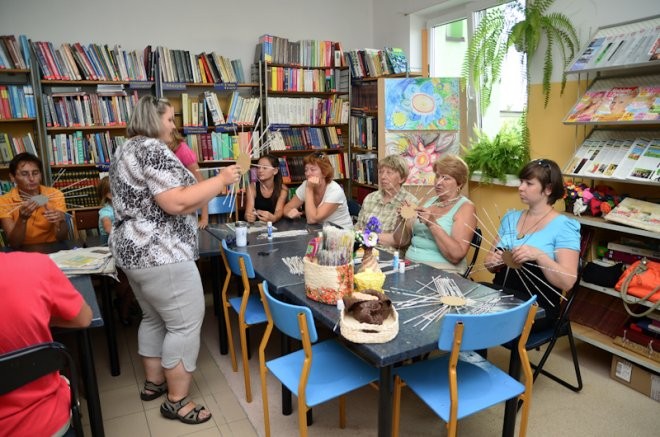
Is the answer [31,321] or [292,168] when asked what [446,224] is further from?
[292,168]

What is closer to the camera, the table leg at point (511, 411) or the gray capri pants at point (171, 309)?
the table leg at point (511, 411)

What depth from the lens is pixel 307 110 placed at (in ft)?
16.7

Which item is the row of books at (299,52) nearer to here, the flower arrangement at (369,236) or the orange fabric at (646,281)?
the flower arrangement at (369,236)

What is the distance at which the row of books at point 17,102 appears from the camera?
3887 mm

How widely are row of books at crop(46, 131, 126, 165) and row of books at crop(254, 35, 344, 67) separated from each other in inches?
62.5

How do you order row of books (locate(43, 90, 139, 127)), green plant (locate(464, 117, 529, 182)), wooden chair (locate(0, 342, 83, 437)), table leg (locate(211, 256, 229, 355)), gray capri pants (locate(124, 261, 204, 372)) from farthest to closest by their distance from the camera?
row of books (locate(43, 90, 139, 127)) < green plant (locate(464, 117, 529, 182)) < table leg (locate(211, 256, 229, 355)) < gray capri pants (locate(124, 261, 204, 372)) < wooden chair (locate(0, 342, 83, 437))

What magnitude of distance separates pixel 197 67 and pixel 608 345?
3.89 m

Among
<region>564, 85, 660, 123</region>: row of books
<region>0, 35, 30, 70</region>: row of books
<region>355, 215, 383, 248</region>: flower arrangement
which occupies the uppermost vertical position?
<region>0, 35, 30, 70</region>: row of books

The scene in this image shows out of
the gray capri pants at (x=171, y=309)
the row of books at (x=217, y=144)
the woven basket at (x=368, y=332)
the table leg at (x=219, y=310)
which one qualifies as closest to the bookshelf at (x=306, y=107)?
the row of books at (x=217, y=144)

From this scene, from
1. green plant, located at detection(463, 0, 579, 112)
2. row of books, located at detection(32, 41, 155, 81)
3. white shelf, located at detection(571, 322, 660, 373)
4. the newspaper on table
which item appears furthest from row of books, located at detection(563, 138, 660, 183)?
row of books, located at detection(32, 41, 155, 81)

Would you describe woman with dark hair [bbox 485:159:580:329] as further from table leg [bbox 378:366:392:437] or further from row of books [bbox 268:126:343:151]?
row of books [bbox 268:126:343:151]

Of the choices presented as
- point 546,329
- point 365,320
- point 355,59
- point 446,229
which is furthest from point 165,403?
point 355,59

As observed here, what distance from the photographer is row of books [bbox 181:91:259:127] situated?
457 centimetres

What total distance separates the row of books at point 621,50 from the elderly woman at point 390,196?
1193mm
